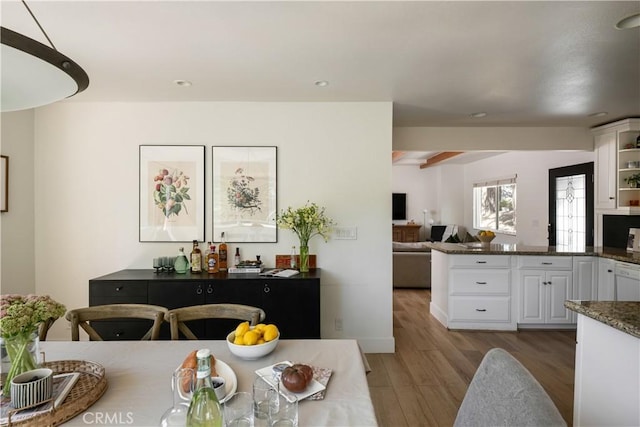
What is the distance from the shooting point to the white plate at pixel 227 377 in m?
1.21

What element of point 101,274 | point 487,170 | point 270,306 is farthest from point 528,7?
point 487,170

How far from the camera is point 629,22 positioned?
1857 mm

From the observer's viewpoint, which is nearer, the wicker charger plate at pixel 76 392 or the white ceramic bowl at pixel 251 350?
A: the wicker charger plate at pixel 76 392

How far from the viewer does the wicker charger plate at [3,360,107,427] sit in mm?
1022

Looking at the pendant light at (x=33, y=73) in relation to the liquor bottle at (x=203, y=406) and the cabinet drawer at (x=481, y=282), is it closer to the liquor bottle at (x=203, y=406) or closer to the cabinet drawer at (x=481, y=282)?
the liquor bottle at (x=203, y=406)

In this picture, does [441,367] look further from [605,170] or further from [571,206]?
[571,206]

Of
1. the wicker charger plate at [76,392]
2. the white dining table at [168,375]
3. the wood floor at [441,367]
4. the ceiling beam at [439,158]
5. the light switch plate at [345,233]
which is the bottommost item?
the wood floor at [441,367]

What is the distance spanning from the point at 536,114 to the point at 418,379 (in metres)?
3.11

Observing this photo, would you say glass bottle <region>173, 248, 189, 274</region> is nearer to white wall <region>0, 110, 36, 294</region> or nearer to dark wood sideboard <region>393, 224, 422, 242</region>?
white wall <region>0, 110, 36, 294</region>

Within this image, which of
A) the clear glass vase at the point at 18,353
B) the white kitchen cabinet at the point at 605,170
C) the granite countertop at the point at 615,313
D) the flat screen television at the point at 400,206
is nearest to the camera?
the clear glass vase at the point at 18,353

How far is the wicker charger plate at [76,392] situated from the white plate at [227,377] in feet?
1.34

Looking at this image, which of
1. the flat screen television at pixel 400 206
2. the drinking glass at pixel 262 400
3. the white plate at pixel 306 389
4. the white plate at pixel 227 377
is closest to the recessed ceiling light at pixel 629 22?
the white plate at pixel 306 389

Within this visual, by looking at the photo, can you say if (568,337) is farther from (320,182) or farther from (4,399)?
(4,399)

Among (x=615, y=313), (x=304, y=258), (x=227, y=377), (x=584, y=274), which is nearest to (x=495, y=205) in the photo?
(x=584, y=274)
